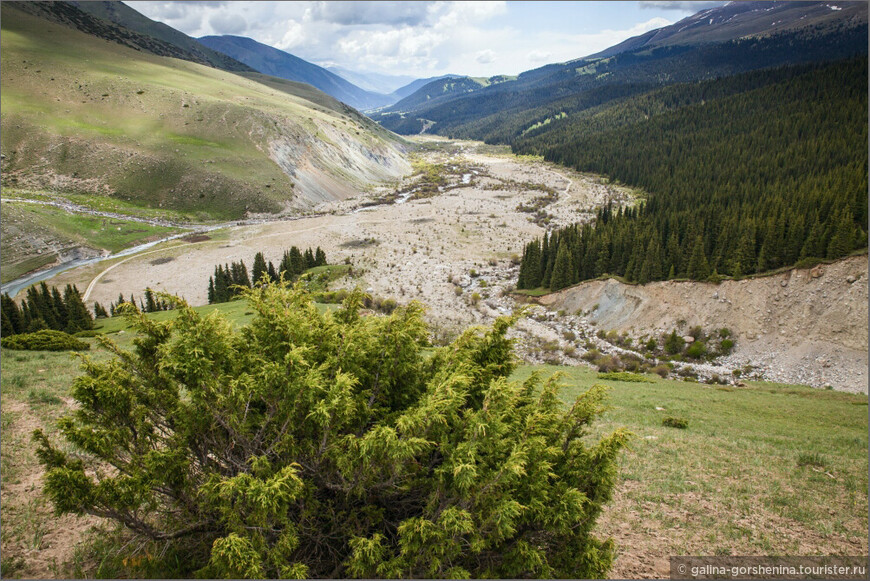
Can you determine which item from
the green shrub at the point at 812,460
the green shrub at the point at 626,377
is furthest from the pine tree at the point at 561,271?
the green shrub at the point at 812,460

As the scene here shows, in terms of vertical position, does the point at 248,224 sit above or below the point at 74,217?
below

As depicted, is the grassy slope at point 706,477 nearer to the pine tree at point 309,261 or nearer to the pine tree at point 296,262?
the pine tree at point 296,262

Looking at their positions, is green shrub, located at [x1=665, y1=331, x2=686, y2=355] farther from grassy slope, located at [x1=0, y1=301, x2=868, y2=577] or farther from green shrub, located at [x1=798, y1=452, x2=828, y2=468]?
green shrub, located at [x1=798, y1=452, x2=828, y2=468]

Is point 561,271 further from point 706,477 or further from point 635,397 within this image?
point 706,477

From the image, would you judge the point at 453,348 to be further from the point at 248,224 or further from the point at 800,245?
the point at 248,224

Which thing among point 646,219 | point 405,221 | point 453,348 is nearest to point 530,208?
point 405,221

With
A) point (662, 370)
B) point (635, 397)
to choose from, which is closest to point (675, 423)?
point (635, 397)

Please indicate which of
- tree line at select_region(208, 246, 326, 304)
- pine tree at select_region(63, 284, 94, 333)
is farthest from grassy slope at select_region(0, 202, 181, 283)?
pine tree at select_region(63, 284, 94, 333)
